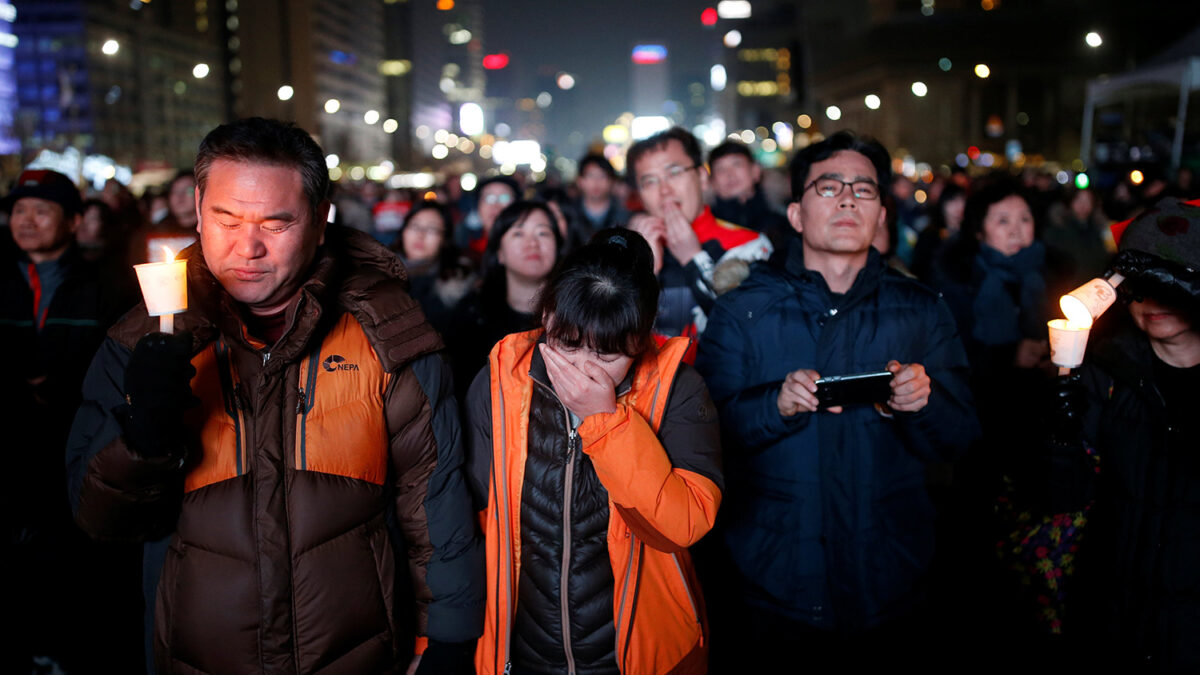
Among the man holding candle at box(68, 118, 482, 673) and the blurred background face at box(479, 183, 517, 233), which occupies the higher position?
the blurred background face at box(479, 183, 517, 233)

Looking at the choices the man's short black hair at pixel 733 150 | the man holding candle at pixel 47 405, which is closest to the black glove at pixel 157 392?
the man holding candle at pixel 47 405

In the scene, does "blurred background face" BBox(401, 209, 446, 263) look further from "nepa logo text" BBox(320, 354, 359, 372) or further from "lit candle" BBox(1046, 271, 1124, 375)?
"lit candle" BBox(1046, 271, 1124, 375)

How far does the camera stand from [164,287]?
2.10 metres

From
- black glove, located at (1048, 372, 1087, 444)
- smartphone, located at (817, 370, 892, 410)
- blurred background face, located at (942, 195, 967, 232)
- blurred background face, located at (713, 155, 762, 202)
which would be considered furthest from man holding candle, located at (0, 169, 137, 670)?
blurred background face, located at (942, 195, 967, 232)

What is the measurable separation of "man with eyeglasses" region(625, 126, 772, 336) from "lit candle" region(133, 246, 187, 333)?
2.65 m

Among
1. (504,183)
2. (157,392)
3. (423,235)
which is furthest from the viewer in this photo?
(504,183)

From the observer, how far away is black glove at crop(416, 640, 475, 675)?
2.62 m

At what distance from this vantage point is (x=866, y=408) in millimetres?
3258

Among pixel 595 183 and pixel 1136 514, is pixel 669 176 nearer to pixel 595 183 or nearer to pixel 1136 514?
pixel 1136 514

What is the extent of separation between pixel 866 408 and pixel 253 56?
128712 millimetres

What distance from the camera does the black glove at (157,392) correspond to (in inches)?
82.0

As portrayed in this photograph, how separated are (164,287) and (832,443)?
2461mm

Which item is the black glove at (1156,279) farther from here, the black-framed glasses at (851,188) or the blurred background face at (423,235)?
the blurred background face at (423,235)

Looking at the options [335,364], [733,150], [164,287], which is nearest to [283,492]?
[335,364]
